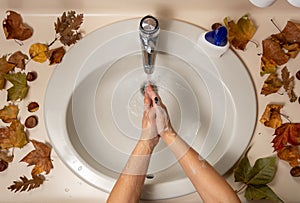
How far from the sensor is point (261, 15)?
1.08m

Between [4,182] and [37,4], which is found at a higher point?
[37,4]

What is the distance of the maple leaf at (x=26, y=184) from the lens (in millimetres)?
991

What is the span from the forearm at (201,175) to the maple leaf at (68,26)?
316 millimetres

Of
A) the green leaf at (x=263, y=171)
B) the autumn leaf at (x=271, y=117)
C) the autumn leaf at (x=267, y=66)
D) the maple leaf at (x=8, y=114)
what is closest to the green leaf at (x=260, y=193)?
the green leaf at (x=263, y=171)

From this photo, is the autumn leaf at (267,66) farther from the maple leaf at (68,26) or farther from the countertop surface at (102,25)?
the maple leaf at (68,26)

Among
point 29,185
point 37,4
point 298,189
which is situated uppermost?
point 37,4

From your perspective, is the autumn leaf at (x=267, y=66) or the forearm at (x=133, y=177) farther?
the autumn leaf at (x=267, y=66)

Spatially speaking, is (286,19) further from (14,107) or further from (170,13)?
(14,107)

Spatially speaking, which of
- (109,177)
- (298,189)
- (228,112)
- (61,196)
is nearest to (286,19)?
(228,112)

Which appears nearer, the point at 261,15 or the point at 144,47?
the point at 144,47

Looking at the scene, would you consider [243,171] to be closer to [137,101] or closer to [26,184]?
[137,101]

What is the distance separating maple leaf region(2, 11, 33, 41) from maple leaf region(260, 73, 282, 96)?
0.53 meters

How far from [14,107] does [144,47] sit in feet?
1.03

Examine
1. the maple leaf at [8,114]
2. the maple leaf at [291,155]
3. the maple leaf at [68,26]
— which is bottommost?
the maple leaf at [291,155]
